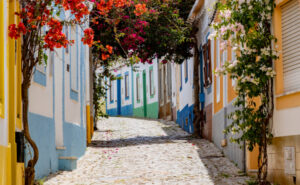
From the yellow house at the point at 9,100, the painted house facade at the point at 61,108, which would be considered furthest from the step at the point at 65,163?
the yellow house at the point at 9,100

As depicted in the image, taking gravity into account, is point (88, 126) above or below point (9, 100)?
below

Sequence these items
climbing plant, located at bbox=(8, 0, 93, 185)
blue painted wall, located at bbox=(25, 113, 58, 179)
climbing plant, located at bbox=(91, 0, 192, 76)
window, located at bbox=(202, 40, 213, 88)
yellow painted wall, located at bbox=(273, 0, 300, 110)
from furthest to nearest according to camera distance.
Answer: climbing plant, located at bbox=(91, 0, 192, 76) → window, located at bbox=(202, 40, 213, 88) → blue painted wall, located at bbox=(25, 113, 58, 179) → yellow painted wall, located at bbox=(273, 0, 300, 110) → climbing plant, located at bbox=(8, 0, 93, 185)

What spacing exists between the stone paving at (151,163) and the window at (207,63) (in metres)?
1.68

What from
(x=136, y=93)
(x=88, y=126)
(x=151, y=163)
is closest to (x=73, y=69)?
(x=88, y=126)

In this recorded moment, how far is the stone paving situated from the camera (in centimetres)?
1093

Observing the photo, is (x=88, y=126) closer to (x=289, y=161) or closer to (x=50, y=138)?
(x=50, y=138)

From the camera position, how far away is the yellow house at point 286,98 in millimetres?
8500

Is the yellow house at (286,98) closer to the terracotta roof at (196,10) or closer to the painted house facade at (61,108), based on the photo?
the painted house facade at (61,108)

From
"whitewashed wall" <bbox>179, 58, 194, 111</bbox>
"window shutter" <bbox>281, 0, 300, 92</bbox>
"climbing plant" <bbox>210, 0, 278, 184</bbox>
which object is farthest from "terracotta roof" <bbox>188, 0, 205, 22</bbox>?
"window shutter" <bbox>281, 0, 300, 92</bbox>

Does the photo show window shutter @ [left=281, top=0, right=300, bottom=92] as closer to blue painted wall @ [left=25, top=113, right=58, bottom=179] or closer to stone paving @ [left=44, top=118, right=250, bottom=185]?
stone paving @ [left=44, top=118, right=250, bottom=185]

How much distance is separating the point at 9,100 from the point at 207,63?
9.31 meters

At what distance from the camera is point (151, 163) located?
13289 mm

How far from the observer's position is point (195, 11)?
18.8 metres

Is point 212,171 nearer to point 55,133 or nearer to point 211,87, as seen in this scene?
point 55,133
